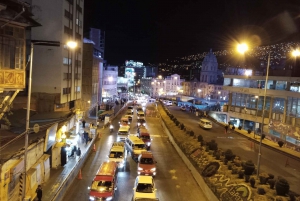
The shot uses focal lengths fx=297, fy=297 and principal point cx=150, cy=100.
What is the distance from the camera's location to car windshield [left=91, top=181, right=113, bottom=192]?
17.1m

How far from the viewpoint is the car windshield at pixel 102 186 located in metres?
17.1

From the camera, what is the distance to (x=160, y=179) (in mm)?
22031

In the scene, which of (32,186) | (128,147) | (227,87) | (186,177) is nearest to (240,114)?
(227,87)

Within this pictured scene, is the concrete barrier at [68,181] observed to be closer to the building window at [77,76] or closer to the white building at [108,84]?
the building window at [77,76]

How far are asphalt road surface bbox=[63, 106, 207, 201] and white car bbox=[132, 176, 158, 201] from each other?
3.70ft

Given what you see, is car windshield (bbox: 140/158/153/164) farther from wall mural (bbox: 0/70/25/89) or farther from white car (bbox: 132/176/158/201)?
wall mural (bbox: 0/70/25/89)

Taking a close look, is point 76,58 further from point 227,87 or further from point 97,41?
point 97,41

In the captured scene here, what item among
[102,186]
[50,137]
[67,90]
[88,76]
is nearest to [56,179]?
[50,137]

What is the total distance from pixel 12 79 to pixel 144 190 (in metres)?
9.43

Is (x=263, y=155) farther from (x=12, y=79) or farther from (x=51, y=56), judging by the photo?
(x=51, y=56)

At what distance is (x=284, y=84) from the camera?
41906mm

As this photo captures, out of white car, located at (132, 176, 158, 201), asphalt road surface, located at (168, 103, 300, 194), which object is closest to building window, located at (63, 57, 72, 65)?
asphalt road surface, located at (168, 103, 300, 194)

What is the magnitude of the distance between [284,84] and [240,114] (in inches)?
492

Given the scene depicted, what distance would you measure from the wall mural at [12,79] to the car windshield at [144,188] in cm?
865
